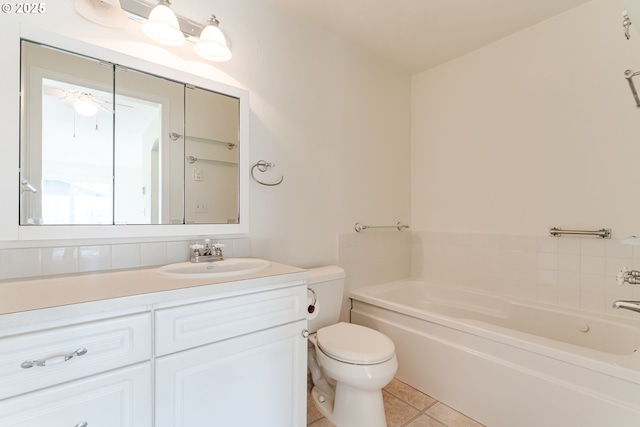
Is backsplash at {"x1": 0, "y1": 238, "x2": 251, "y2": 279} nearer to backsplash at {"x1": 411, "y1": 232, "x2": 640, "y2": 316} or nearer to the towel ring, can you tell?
the towel ring

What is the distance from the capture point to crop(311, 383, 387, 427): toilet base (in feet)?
4.74

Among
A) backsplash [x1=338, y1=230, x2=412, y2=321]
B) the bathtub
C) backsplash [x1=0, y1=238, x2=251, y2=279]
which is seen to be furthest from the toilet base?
backsplash [x1=0, y1=238, x2=251, y2=279]

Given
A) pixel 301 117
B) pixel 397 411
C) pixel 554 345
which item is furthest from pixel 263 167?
pixel 554 345

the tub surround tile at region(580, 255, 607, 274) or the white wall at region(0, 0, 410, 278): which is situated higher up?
the white wall at region(0, 0, 410, 278)

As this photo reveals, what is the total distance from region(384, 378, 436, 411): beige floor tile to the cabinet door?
0.77 meters

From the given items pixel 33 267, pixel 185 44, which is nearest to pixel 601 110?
pixel 185 44

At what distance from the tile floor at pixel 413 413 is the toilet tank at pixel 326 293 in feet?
1.49

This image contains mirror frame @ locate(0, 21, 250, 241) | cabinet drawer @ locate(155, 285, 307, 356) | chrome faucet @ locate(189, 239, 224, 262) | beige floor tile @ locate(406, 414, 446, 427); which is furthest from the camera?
beige floor tile @ locate(406, 414, 446, 427)

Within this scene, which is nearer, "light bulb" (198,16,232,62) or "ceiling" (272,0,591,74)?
"light bulb" (198,16,232,62)

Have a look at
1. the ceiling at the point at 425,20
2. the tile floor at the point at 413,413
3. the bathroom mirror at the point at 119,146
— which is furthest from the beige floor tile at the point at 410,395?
the ceiling at the point at 425,20

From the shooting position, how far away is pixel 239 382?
1.10 metres

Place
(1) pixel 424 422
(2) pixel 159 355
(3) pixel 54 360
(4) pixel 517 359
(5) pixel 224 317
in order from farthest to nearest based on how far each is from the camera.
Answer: (1) pixel 424 422
(4) pixel 517 359
(5) pixel 224 317
(2) pixel 159 355
(3) pixel 54 360

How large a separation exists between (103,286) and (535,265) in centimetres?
246

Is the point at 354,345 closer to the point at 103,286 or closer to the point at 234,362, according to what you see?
the point at 234,362
